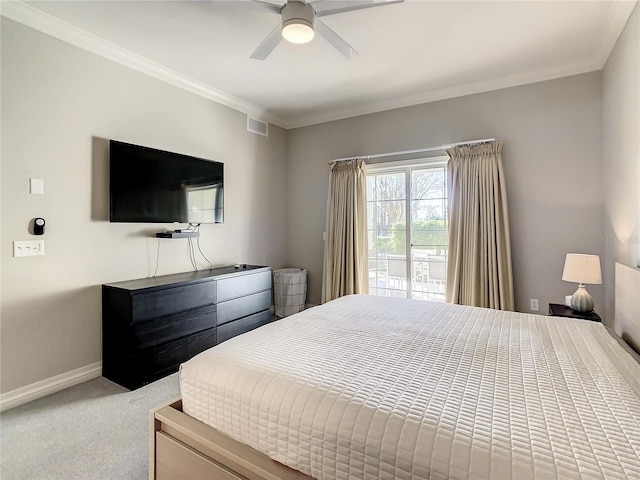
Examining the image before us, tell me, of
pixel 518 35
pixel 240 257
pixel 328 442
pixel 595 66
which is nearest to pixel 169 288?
pixel 240 257

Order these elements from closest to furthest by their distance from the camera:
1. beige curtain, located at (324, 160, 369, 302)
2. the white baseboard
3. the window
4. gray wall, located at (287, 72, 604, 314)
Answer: the white baseboard
gray wall, located at (287, 72, 604, 314)
the window
beige curtain, located at (324, 160, 369, 302)

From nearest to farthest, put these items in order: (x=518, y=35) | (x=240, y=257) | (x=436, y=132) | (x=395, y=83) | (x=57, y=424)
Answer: (x=57, y=424) → (x=518, y=35) → (x=395, y=83) → (x=436, y=132) → (x=240, y=257)

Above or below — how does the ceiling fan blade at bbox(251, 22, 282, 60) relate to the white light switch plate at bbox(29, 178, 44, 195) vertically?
above

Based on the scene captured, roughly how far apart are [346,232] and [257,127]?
6.14 feet

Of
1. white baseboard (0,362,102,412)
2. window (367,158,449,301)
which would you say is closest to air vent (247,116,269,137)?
window (367,158,449,301)

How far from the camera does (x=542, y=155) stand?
10.6ft

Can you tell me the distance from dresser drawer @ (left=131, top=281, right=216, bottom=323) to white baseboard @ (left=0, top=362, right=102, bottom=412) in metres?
0.70

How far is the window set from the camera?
3758 mm

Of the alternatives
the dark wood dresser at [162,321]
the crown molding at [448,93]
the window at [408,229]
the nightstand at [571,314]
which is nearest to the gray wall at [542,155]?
the crown molding at [448,93]

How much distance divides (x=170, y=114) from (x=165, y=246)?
136 centimetres

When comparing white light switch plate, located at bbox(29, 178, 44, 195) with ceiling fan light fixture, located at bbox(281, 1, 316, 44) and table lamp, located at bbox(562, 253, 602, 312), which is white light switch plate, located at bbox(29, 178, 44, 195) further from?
table lamp, located at bbox(562, 253, 602, 312)

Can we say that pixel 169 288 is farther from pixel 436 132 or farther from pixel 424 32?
pixel 436 132

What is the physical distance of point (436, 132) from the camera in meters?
3.71

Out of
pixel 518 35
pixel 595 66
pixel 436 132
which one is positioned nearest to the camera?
pixel 518 35
